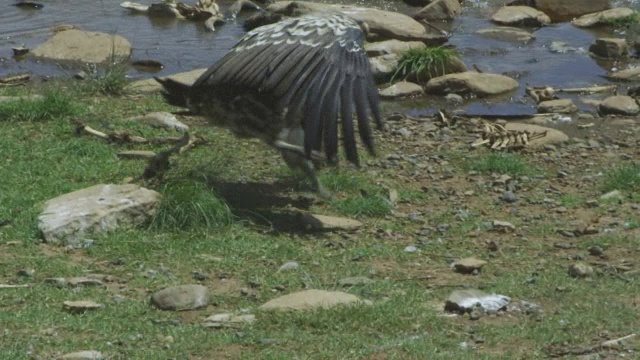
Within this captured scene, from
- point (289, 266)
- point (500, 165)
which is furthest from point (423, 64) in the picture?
point (289, 266)

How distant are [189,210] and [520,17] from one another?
7.00 m

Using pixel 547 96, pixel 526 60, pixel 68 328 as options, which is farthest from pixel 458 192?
pixel 526 60

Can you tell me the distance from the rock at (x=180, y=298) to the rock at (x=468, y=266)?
127 centimetres

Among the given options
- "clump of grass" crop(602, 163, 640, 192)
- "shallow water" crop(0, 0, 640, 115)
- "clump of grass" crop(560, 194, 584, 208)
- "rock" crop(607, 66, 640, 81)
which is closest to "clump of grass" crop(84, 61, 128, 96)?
"shallow water" crop(0, 0, 640, 115)

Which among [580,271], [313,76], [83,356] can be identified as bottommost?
[580,271]

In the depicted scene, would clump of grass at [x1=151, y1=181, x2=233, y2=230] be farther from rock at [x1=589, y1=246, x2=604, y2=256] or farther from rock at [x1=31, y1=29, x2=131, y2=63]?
rock at [x1=31, y1=29, x2=131, y2=63]

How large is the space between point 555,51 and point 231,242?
5.99 m

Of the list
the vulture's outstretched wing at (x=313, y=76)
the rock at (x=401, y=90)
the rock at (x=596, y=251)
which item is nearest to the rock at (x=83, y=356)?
the vulture's outstretched wing at (x=313, y=76)

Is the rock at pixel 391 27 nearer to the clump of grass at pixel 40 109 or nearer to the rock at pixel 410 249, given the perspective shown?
the clump of grass at pixel 40 109

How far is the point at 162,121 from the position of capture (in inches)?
332

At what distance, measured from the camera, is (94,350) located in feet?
15.8

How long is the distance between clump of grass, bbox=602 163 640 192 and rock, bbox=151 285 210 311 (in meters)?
3.04

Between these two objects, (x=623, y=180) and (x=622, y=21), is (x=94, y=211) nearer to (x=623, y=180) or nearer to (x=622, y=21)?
(x=623, y=180)

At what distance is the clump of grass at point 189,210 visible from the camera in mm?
6434
